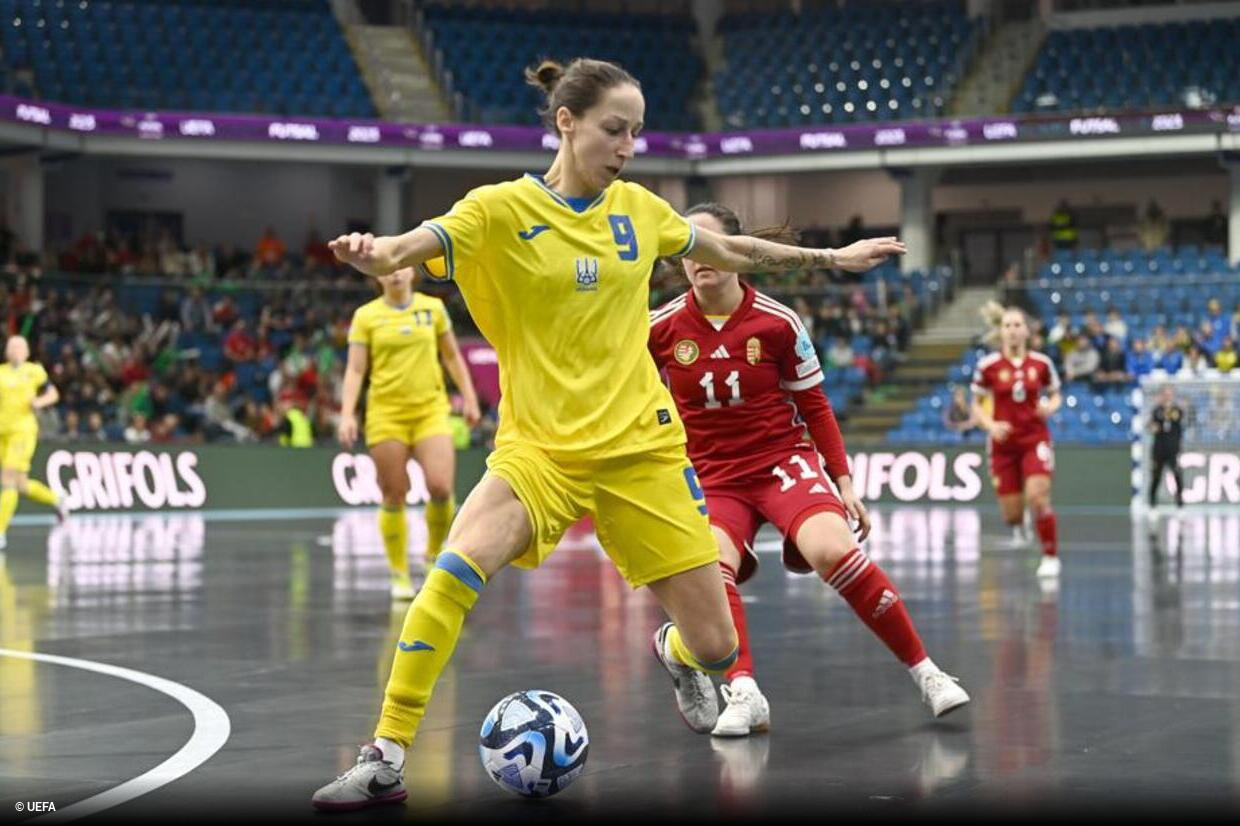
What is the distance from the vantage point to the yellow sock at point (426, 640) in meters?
6.19

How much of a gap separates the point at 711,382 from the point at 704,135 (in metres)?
34.0

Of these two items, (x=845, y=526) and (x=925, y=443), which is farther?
(x=925, y=443)

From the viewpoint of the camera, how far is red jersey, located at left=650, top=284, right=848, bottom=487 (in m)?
8.51

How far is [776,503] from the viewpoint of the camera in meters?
8.52

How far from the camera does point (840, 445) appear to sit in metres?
8.56

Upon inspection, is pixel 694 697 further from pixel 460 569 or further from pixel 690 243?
pixel 690 243

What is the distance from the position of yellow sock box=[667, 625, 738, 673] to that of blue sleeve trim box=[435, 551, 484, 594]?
35.7 inches

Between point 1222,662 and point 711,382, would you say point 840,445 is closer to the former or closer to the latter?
point 711,382

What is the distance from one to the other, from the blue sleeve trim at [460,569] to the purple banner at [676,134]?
104ft

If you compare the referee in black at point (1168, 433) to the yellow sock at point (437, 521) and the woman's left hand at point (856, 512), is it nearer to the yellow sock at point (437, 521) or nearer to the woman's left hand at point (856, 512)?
the yellow sock at point (437, 521)

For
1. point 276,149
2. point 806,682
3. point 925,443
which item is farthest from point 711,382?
point 276,149

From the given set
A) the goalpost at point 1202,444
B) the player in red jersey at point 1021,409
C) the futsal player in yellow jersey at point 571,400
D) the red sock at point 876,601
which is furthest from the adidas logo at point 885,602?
the goalpost at point 1202,444

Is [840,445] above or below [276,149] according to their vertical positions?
below

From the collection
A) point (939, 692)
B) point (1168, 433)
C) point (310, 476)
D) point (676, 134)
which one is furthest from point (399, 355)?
point (676, 134)
